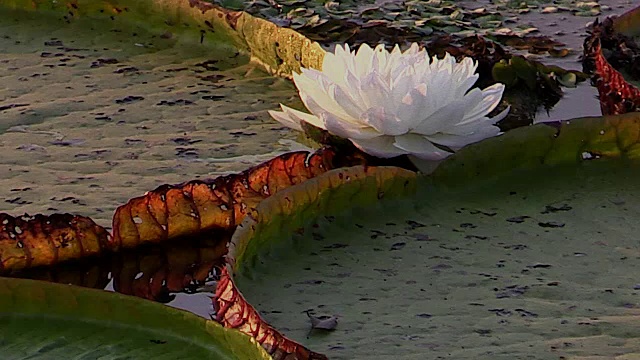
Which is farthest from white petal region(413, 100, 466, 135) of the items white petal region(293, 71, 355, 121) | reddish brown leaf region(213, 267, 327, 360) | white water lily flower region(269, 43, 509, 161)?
reddish brown leaf region(213, 267, 327, 360)

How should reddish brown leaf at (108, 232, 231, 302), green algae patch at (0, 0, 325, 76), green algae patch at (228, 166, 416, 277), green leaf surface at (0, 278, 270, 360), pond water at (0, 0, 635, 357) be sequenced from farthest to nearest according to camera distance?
green algae patch at (0, 0, 325, 76) → pond water at (0, 0, 635, 357) → reddish brown leaf at (108, 232, 231, 302) → green algae patch at (228, 166, 416, 277) → green leaf surface at (0, 278, 270, 360)

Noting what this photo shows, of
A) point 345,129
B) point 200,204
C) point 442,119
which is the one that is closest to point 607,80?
point 442,119

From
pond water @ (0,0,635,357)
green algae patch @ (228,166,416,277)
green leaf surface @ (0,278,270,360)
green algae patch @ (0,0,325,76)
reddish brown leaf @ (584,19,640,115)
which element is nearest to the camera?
green leaf surface @ (0,278,270,360)

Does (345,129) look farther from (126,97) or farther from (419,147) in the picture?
Result: (126,97)

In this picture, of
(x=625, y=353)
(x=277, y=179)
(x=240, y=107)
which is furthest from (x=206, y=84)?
(x=625, y=353)

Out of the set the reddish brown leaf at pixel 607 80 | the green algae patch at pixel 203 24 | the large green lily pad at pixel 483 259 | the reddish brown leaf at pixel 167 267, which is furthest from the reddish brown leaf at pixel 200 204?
the reddish brown leaf at pixel 607 80

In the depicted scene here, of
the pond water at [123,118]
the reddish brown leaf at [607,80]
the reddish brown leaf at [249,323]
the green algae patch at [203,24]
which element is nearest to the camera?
the reddish brown leaf at [249,323]

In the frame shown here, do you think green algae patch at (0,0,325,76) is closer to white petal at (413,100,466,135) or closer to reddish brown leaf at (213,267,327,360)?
white petal at (413,100,466,135)

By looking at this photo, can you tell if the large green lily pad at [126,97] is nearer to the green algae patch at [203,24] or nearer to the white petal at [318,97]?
the green algae patch at [203,24]
